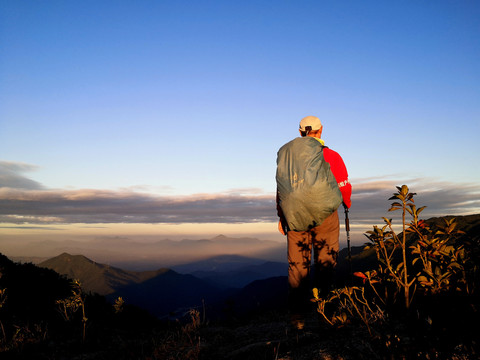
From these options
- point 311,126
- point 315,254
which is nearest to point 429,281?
point 315,254

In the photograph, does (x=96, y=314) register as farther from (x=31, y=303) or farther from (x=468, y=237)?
(x=468, y=237)

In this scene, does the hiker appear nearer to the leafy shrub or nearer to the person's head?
the person's head

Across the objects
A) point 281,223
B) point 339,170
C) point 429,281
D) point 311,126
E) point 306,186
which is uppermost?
point 311,126

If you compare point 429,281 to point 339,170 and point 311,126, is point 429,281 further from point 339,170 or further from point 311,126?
point 311,126

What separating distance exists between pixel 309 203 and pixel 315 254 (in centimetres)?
104

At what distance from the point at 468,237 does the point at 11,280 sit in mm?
12644

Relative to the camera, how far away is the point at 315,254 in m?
4.61

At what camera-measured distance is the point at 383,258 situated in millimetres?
3203

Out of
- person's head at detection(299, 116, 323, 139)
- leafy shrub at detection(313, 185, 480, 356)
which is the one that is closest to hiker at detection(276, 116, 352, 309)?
person's head at detection(299, 116, 323, 139)

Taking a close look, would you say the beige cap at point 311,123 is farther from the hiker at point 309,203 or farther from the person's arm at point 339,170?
the person's arm at point 339,170

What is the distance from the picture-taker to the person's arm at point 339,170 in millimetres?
4180

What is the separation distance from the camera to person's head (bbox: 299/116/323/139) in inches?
182

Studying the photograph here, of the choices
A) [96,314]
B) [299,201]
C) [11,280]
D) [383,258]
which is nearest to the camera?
[383,258]

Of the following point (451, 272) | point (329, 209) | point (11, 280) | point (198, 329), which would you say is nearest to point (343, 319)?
point (451, 272)
